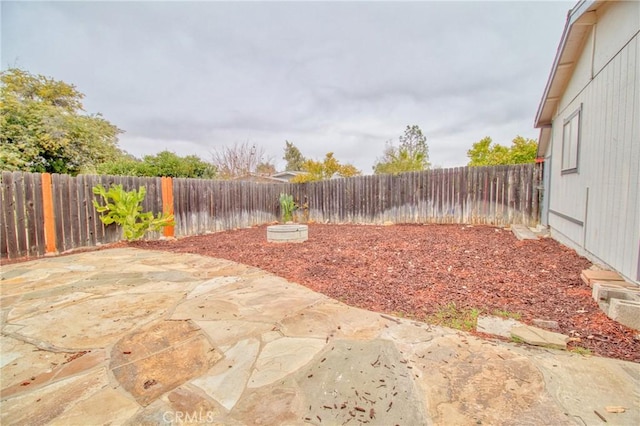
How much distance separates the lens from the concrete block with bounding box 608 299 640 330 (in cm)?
205

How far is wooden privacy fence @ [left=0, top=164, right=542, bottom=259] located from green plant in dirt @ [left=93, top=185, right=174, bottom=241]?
0.66 feet

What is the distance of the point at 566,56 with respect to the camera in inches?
187

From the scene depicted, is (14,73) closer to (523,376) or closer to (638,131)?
(523,376)

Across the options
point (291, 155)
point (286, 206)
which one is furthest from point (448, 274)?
point (291, 155)

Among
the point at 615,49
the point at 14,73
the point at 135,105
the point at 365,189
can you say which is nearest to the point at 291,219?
the point at 365,189

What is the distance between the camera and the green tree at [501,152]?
14695 mm

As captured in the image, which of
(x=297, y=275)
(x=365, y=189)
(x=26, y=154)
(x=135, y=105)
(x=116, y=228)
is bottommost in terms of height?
(x=297, y=275)

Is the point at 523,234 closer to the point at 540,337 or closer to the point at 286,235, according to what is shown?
the point at 540,337

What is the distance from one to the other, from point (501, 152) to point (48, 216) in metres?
20.4

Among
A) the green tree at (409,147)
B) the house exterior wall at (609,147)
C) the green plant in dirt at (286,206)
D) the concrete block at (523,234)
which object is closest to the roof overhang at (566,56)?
the house exterior wall at (609,147)

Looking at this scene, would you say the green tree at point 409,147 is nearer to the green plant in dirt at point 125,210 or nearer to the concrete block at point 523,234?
the concrete block at point 523,234

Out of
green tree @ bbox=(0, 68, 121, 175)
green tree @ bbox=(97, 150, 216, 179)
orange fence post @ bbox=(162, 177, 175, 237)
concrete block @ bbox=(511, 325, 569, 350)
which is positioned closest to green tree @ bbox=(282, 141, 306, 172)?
green tree @ bbox=(97, 150, 216, 179)

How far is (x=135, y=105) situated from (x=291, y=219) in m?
8.14

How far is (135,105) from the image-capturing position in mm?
11078
